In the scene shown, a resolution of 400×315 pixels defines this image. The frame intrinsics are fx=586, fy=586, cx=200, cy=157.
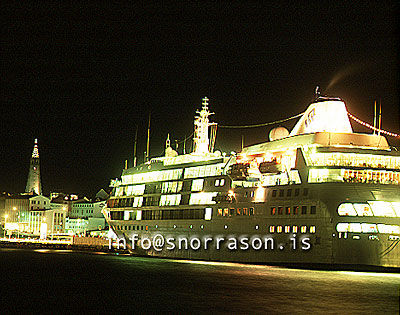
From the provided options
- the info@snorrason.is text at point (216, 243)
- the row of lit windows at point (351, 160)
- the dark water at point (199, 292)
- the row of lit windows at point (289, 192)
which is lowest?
the dark water at point (199, 292)

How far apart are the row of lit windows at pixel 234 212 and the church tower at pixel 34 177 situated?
448ft

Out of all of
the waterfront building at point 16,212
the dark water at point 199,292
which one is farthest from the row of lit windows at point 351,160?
the waterfront building at point 16,212

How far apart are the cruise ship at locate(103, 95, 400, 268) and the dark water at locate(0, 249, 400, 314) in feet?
11.9

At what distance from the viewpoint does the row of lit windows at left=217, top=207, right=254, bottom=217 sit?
52606 mm

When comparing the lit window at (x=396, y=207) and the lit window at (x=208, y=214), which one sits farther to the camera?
the lit window at (x=208, y=214)

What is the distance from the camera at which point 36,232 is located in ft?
527

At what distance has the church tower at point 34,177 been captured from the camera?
602ft

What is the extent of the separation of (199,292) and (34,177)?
536 feet

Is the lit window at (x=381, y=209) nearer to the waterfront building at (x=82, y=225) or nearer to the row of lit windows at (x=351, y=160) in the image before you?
the row of lit windows at (x=351, y=160)

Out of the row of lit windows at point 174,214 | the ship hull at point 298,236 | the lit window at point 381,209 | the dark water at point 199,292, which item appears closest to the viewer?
the dark water at point 199,292

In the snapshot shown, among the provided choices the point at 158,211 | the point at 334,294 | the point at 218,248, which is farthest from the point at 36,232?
the point at 334,294

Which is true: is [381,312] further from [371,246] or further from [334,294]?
[371,246]

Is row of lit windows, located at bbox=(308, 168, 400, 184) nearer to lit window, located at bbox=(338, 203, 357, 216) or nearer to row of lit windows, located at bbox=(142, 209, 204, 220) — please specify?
Answer: lit window, located at bbox=(338, 203, 357, 216)

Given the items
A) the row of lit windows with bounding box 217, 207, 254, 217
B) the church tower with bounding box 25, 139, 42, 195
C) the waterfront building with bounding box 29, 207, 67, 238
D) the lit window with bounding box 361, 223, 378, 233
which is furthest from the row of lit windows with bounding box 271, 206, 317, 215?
the church tower with bounding box 25, 139, 42, 195
